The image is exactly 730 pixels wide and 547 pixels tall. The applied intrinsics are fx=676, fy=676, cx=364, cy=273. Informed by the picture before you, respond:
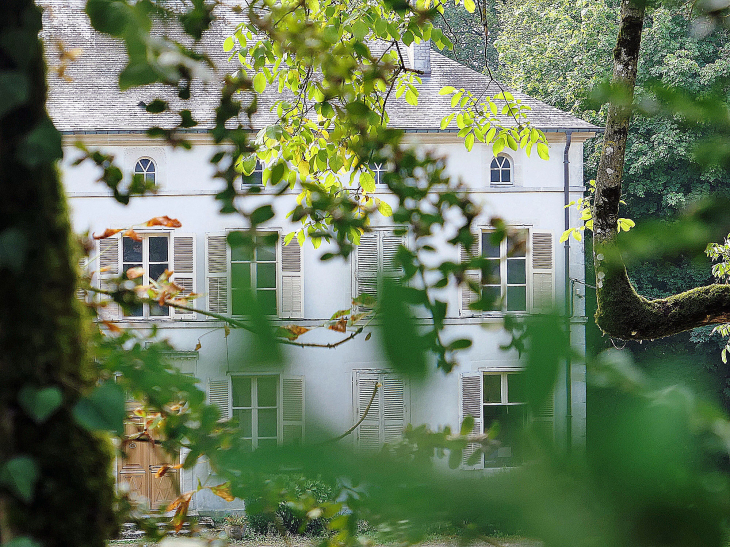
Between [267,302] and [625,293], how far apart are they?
2.12 m

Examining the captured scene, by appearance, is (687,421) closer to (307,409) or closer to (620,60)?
(307,409)

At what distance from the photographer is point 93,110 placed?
324 inches

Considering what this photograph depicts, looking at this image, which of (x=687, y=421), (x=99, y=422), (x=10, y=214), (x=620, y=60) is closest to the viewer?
(x=687, y=421)

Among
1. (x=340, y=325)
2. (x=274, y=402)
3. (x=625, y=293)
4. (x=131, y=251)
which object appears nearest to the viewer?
(x=274, y=402)

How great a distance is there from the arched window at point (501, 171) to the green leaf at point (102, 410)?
26.3 ft

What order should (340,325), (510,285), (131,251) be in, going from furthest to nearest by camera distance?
(131,251) → (340,325) → (510,285)

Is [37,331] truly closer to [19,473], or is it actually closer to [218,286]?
[19,473]

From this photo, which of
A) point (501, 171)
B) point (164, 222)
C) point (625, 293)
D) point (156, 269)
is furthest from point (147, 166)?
point (164, 222)

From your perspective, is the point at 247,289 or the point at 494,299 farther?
the point at 494,299

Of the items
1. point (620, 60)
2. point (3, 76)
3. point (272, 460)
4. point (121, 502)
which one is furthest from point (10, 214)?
point (620, 60)

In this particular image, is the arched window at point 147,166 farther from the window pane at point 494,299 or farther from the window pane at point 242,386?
the window pane at point 242,386

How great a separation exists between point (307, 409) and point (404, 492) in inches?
1.4

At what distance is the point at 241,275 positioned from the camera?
0.61 ft

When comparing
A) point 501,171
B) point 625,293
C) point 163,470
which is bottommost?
point 163,470
